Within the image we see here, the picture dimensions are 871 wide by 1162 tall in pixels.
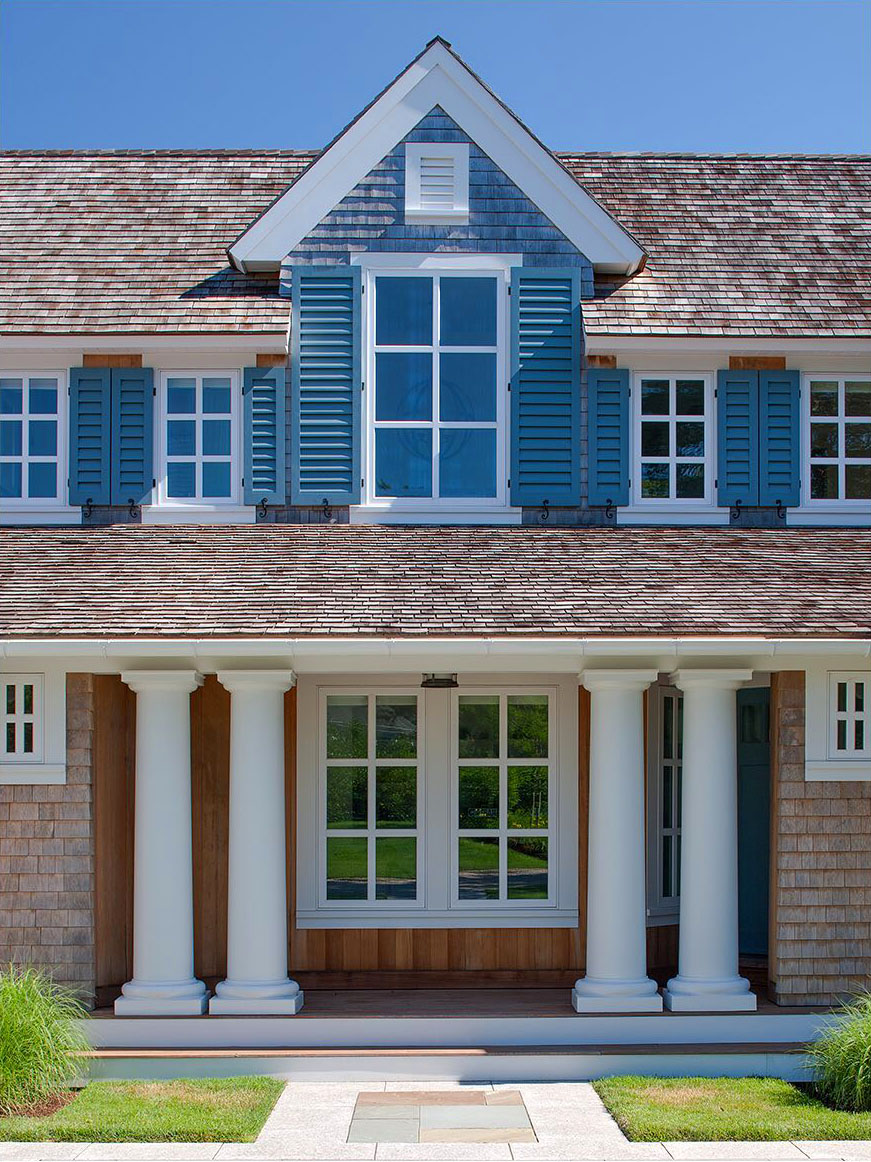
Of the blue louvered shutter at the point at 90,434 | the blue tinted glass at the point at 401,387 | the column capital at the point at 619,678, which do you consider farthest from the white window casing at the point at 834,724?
the blue louvered shutter at the point at 90,434

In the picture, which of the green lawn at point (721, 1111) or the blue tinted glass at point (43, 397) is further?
the blue tinted glass at point (43, 397)

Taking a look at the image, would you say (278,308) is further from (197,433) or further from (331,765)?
(331,765)

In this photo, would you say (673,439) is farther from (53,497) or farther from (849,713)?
(53,497)

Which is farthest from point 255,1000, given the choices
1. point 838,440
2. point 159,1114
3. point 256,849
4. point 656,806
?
point 838,440

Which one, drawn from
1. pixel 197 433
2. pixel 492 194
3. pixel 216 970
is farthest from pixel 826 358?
pixel 216 970

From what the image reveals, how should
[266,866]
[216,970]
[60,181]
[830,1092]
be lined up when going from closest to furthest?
[830,1092] → [266,866] → [216,970] → [60,181]

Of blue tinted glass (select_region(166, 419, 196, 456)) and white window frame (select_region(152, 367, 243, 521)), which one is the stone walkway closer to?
white window frame (select_region(152, 367, 243, 521))

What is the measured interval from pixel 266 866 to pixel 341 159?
680 cm

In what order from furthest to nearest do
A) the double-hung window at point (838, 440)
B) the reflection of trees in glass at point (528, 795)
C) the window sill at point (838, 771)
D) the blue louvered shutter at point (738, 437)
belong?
the double-hung window at point (838, 440) → the blue louvered shutter at point (738, 437) → the reflection of trees in glass at point (528, 795) → the window sill at point (838, 771)

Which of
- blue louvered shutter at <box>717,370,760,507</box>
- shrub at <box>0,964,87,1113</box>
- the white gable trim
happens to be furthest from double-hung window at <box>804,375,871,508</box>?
shrub at <box>0,964,87,1113</box>

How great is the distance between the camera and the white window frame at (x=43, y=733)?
362 inches

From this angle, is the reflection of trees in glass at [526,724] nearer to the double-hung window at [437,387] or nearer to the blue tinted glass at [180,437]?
the double-hung window at [437,387]

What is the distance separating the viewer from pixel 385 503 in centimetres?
1195

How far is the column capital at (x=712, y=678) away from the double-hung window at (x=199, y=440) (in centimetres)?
477
